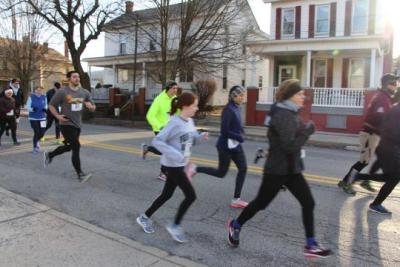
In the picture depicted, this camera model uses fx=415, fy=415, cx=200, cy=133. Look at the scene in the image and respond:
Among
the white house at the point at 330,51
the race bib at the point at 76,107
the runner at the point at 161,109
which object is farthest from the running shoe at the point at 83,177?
the white house at the point at 330,51

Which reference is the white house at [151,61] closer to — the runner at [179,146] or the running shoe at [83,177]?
the running shoe at [83,177]

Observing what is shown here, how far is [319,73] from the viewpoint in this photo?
23.8m

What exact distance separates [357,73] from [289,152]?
2057cm

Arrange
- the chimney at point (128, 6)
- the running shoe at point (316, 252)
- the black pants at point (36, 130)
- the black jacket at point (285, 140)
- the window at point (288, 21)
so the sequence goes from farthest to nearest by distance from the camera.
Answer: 1. the chimney at point (128, 6)
2. the window at point (288, 21)
3. the black pants at point (36, 130)
4. the running shoe at point (316, 252)
5. the black jacket at point (285, 140)

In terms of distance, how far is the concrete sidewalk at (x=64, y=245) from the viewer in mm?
3914

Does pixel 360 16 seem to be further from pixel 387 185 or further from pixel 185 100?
pixel 185 100

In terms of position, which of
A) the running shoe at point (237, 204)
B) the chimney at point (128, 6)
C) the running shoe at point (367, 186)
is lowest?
the running shoe at point (237, 204)

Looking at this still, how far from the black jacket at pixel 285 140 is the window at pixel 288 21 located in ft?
70.0

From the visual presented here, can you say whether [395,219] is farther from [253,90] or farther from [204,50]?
[204,50]

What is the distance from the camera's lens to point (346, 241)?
4629mm

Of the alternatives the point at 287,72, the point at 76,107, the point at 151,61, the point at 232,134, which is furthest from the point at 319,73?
the point at 232,134

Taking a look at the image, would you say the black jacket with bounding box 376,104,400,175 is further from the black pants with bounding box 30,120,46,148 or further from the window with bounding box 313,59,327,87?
the window with bounding box 313,59,327,87

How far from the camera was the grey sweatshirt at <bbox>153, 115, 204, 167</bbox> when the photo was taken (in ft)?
14.2

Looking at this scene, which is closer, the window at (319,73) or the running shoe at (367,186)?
the running shoe at (367,186)
